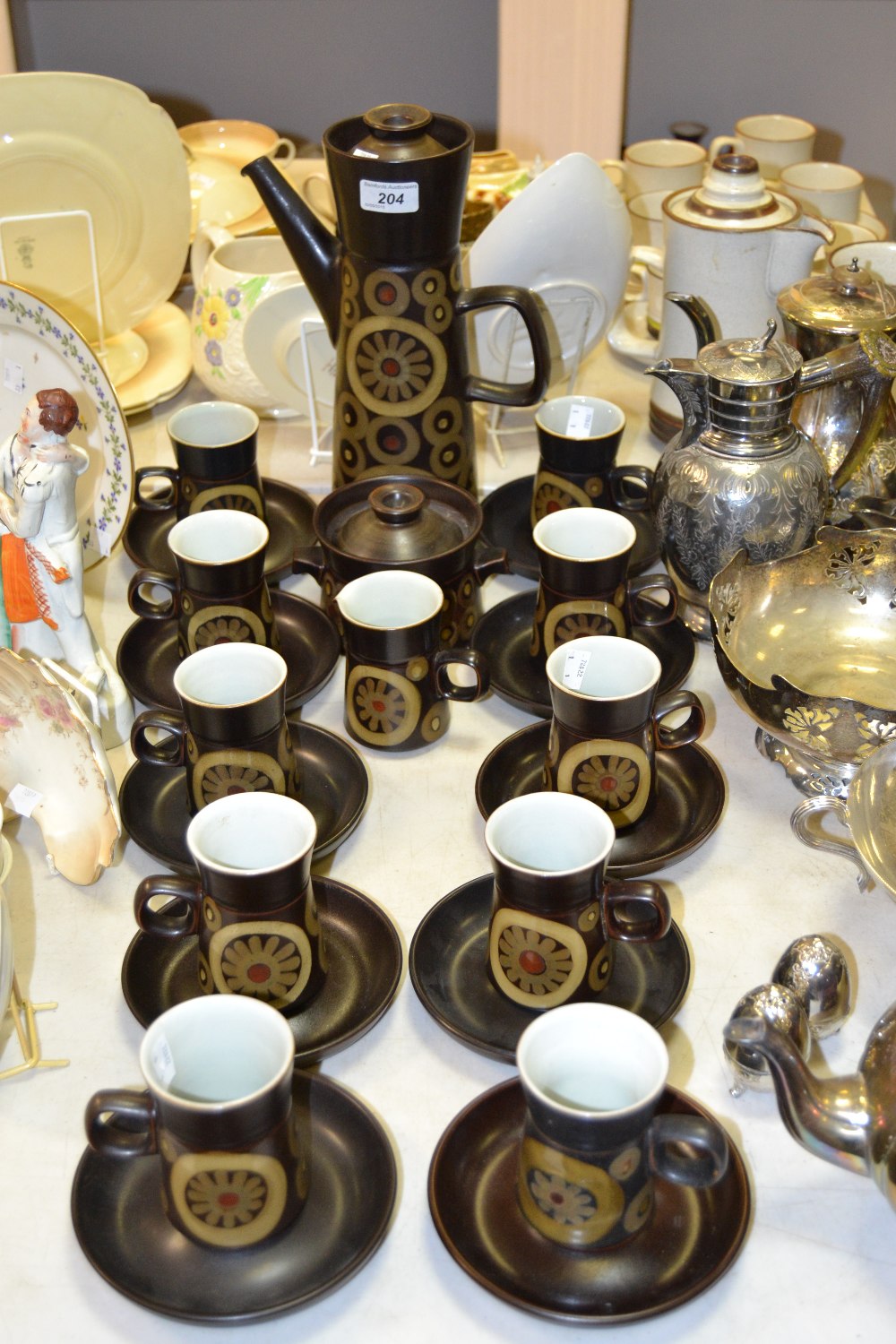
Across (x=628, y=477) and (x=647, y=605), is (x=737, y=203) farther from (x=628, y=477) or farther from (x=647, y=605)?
(x=647, y=605)

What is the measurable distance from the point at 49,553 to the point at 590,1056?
56cm

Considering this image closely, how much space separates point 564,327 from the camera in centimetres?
146

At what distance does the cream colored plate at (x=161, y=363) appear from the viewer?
1.55m

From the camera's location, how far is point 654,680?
928 mm

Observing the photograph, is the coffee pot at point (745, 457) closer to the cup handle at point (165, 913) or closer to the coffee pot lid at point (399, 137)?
the coffee pot lid at point (399, 137)

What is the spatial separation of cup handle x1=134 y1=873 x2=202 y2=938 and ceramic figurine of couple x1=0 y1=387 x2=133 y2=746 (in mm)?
262

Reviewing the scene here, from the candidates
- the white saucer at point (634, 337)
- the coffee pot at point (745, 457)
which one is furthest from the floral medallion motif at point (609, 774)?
the white saucer at point (634, 337)

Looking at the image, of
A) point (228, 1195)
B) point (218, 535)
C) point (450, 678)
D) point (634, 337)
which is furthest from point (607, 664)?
point (634, 337)

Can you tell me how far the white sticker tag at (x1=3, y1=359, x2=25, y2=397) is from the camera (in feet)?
3.95

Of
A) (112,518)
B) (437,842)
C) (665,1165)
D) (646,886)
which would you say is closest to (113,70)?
(112,518)

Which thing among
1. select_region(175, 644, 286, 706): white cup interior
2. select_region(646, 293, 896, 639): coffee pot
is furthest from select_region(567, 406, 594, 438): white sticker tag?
select_region(175, 644, 286, 706): white cup interior

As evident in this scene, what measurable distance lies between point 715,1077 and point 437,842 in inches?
10.9

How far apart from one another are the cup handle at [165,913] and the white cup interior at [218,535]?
0.36 metres

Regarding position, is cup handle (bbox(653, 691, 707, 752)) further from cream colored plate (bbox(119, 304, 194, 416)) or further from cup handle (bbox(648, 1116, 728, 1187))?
cream colored plate (bbox(119, 304, 194, 416))
